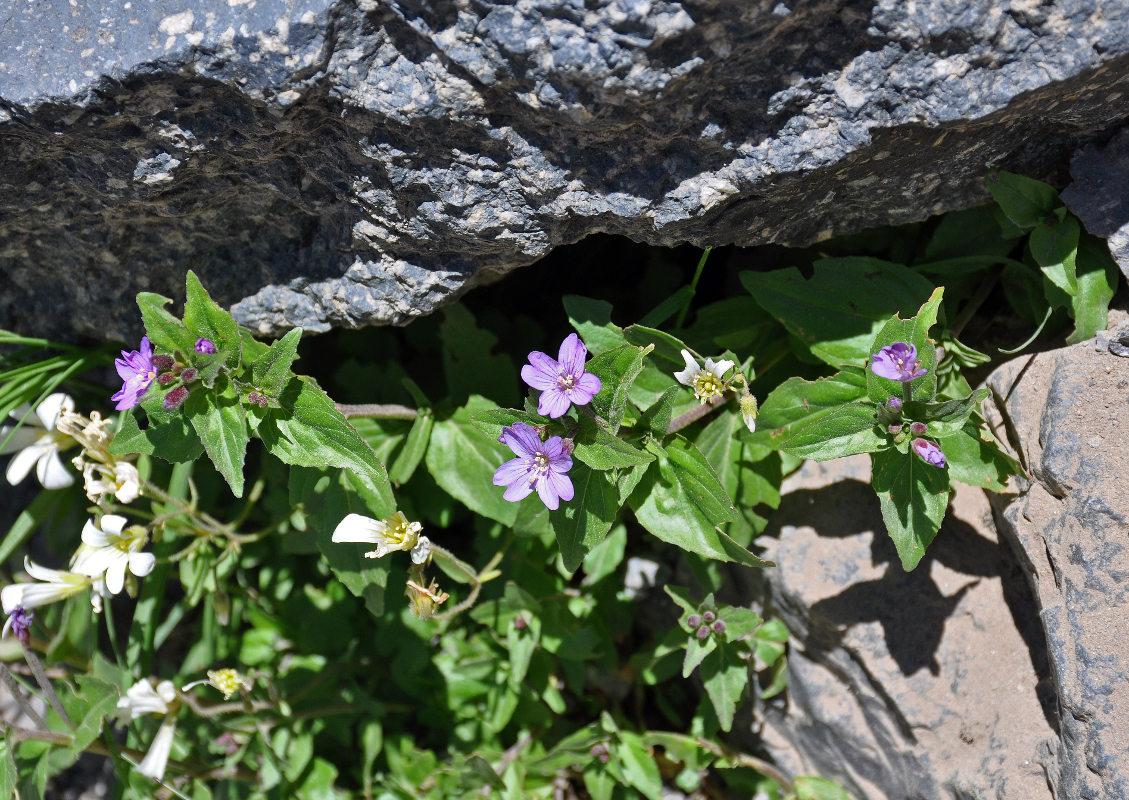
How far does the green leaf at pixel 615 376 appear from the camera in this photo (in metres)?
2.54

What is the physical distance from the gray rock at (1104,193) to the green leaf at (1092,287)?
0.11 meters

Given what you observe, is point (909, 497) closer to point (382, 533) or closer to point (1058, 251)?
point (1058, 251)

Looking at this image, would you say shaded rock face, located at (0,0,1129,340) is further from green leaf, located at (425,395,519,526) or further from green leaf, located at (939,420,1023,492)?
green leaf, located at (939,420,1023,492)

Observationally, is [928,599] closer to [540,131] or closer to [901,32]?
[901,32]

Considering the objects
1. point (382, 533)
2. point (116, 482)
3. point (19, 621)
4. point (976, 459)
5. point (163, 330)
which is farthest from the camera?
point (116, 482)

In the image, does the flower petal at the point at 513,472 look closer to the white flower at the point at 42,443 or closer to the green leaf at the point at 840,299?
the green leaf at the point at 840,299

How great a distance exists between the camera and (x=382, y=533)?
9.75 ft

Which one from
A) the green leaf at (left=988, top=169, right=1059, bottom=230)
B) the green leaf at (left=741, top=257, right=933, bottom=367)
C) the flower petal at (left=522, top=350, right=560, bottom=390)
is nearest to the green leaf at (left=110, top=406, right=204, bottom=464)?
the flower petal at (left=522, top=350, right=560, bottom=390)

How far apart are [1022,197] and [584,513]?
5.82 feet

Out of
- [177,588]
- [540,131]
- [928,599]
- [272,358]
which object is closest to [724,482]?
[928,599]

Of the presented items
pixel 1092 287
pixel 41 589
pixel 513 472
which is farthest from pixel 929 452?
pixel 41 589

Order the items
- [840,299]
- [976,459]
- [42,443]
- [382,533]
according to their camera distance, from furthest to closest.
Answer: [42,443], [840,299], [382,533], [976,459]

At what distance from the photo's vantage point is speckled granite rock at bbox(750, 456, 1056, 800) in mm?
3049

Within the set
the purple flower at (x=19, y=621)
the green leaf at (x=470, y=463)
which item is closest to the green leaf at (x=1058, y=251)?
the green leaf at (x=470, y=463)
